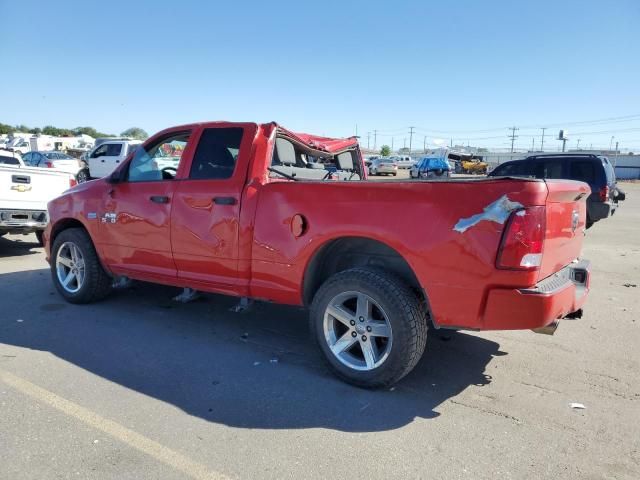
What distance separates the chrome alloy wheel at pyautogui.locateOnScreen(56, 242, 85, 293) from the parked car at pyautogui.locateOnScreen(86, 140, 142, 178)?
16.2 m

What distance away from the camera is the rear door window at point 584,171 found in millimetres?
11539

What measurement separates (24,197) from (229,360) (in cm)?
631

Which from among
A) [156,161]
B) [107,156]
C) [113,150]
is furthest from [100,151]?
[156,161]

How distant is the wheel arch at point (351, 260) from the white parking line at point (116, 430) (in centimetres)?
158

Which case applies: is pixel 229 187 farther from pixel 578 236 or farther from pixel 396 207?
pixel 578 236

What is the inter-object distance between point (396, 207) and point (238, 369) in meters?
1.81

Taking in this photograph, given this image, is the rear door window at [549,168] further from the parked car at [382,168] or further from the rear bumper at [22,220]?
the parked car at [382,168]

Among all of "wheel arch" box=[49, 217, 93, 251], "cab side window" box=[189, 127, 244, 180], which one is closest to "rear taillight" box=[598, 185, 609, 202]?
"cab side window" box=[189, 127, 244, 180]

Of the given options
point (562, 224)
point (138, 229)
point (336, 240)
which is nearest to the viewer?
point (562, 224)

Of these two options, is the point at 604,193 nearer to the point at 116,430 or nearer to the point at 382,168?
the point at 116,430

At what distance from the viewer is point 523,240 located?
2.95 m

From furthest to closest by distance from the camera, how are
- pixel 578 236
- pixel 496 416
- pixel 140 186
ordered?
pixel 140 186 → pixel 578 236 → pixel 496 416

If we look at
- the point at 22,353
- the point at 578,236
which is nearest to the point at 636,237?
the point at 578,236

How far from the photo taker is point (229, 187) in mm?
4242
